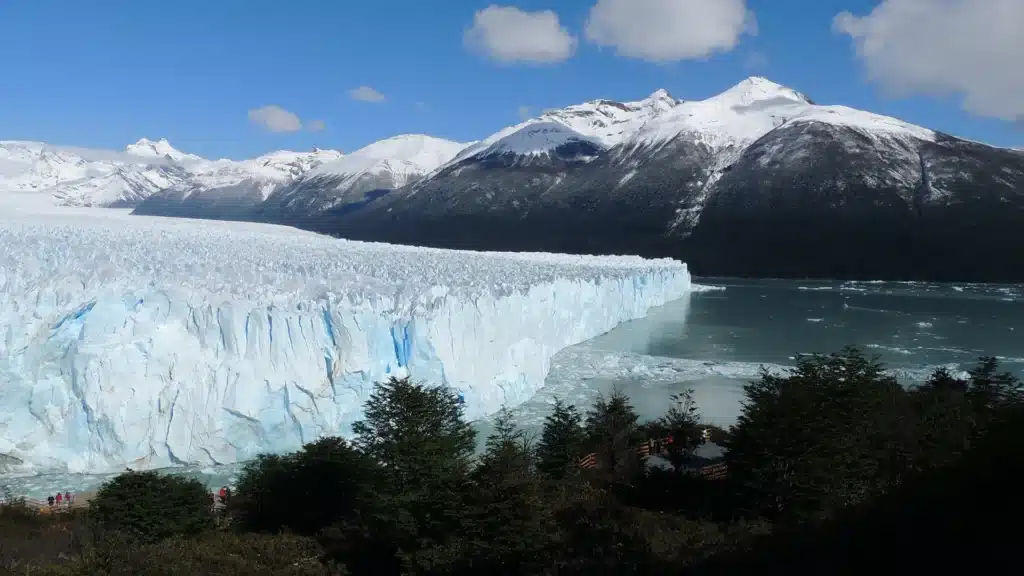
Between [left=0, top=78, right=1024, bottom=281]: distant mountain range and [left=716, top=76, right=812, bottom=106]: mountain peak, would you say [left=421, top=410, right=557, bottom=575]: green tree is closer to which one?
[left=0, top=78, right=1024, bottom=281]: distant mountain range

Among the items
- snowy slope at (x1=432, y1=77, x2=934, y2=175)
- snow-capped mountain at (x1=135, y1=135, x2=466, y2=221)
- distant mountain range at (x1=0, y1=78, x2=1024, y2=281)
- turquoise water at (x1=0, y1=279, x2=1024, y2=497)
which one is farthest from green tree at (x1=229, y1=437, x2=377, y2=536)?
snow-capped mountain at (x1=135, y1=135, x2=466, y2=221)

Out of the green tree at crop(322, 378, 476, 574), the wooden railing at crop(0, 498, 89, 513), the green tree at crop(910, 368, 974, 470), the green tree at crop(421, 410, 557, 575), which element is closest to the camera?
the green tree at crop(421, 410, 557, 575)

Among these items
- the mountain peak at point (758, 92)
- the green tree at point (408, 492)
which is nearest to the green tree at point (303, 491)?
the green tree at point (408, 492)

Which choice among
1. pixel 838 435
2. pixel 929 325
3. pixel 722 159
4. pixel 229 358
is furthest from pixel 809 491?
pixel 722 159

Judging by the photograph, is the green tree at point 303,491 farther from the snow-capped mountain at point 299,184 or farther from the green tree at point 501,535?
the snow-capped mountain at point 299,184

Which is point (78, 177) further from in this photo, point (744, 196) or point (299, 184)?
point (744, 196)

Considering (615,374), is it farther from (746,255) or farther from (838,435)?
(746,255)
